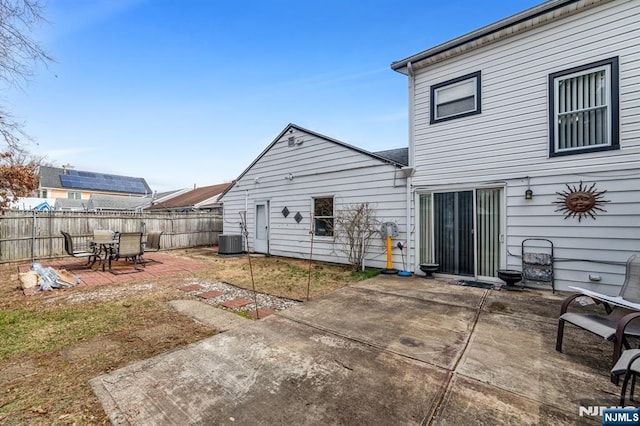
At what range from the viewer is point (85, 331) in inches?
145

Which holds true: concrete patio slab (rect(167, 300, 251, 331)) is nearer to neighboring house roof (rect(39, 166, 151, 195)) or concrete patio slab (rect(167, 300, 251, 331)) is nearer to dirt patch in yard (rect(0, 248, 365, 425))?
dirt patch in yard (rect(0, 248, 365, 425))

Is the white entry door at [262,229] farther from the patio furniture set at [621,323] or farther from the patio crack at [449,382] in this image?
the patio furniture set at [621,323]

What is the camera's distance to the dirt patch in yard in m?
2.20

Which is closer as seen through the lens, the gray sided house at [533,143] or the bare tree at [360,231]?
the gray sided house at [533,143]

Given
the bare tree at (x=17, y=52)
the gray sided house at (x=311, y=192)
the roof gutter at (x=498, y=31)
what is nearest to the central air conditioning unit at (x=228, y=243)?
the gray sided house at (x=311, y=192)

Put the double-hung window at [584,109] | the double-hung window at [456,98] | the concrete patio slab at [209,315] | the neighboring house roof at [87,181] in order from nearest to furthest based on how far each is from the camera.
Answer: the concrete patio slab at [209,315]
the double-hung window at [584,109]
the double-hung window at [456,98]
the neighboring house roof at [87,181]

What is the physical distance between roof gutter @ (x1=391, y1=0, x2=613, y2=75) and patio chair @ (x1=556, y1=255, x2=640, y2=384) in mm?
5155

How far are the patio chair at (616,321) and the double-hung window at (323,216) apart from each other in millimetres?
6561

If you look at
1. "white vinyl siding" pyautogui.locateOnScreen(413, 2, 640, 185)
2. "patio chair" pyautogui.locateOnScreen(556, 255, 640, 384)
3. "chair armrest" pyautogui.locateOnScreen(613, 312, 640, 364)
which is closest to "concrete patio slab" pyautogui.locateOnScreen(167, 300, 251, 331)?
"patio chair" pyautogui.locateOnScreen(556, 255, 640, 384)

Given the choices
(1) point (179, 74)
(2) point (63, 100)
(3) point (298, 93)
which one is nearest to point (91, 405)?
(2) point (63, 100)

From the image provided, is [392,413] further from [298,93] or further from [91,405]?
[298,93]

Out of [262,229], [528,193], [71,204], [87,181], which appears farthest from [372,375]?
[87,181]

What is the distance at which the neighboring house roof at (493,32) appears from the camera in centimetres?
536

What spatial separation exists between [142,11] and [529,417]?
1157 centimetres
